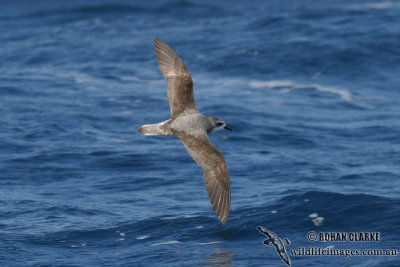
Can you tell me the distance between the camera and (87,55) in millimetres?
30281

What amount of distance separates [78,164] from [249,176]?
4.83 meters

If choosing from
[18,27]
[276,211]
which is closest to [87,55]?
[18,27]

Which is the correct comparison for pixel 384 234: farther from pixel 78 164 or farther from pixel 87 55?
pixel 87 55

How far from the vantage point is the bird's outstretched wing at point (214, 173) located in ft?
39.7

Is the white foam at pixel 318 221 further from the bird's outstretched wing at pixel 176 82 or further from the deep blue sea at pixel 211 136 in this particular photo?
the bird's outstretched wing at pixel 176 82

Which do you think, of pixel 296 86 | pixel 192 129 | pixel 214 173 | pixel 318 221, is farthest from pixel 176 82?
pixel 296 86

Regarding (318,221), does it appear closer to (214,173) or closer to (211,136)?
(214,173)

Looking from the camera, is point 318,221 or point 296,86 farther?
point 296,86

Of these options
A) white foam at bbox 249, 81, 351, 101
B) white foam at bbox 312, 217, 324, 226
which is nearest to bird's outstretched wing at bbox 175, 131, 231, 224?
white foam at bbox 312, 217, 324, 226

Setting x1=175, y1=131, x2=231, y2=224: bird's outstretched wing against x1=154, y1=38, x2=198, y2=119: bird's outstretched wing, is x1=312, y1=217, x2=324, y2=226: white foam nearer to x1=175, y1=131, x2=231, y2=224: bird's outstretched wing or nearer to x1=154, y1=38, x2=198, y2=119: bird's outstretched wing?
x1=175, y1=131, x2=231, y2=224: bird's outstretched wing

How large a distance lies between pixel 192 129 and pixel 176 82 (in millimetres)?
1694

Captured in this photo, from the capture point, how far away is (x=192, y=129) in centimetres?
1307

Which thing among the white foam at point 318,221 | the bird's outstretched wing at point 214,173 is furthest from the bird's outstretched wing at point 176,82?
the white foam at point 318,221

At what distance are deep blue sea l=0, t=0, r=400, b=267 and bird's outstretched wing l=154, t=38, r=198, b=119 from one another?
276 cm
